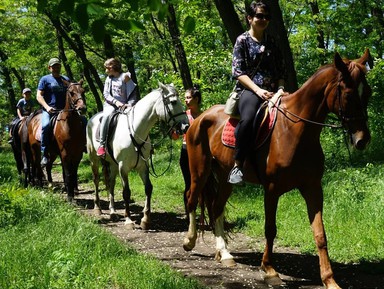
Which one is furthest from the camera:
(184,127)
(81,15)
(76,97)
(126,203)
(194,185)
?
(76,97)

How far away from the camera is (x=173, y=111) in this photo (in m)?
7.96

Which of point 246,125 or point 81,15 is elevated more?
point 81,15

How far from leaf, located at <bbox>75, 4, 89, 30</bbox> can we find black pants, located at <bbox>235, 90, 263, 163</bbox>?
2814 mm

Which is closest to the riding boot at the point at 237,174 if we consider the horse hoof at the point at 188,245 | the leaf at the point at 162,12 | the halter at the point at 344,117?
the halter at the point at 344,117

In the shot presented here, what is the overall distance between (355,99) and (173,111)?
13.7 ft

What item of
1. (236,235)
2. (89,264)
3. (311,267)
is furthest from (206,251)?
(89,264)

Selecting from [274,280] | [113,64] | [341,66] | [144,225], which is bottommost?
[144,225]

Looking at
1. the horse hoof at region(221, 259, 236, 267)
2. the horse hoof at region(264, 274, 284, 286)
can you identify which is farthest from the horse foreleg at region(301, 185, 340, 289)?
the horse hoof at region(221, 259, 236, 267)

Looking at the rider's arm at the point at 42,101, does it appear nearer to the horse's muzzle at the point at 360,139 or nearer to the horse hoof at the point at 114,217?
the horse hoof at the point at 114,217

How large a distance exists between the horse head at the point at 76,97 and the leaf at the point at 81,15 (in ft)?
23.2

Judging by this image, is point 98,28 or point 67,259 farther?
point 67,259

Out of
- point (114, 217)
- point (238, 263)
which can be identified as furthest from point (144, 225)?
point (238, 263)

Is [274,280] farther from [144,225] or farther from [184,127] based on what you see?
[144,225]

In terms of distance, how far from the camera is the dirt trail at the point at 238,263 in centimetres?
511
